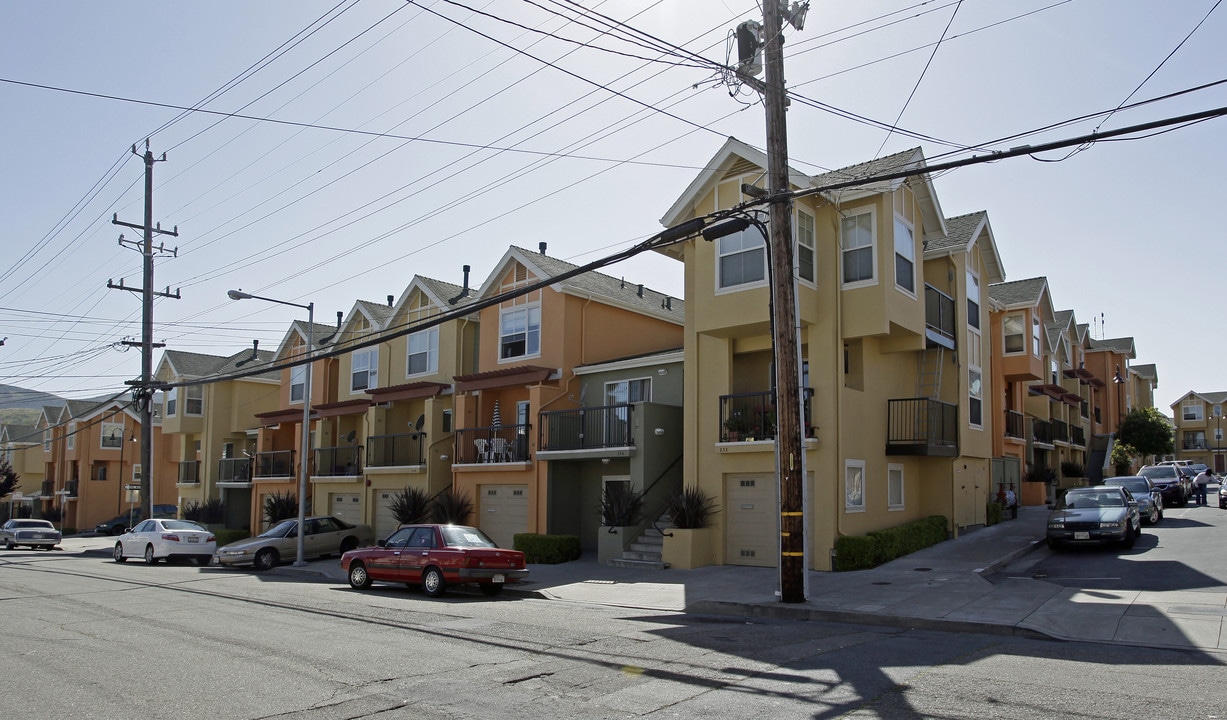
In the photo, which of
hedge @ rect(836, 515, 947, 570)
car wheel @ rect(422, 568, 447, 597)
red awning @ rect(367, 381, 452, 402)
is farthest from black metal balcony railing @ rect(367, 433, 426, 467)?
hedge @ rect(836, 515, 947, 570)

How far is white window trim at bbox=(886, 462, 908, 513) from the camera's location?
22.0 m

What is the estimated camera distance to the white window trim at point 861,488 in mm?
19672

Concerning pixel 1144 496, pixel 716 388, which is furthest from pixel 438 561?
pixel 1144 496

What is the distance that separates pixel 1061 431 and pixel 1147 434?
16.7m

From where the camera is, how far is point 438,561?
1742 centimetres

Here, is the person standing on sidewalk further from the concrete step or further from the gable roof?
the concrete step

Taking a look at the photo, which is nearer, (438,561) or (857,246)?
(438,561)

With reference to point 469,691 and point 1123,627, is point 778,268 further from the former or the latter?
point 469,691

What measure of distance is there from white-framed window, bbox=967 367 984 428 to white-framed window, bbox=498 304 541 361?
12.8 m

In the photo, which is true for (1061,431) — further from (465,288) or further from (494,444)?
(465,288)

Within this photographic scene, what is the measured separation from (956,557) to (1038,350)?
17.2m

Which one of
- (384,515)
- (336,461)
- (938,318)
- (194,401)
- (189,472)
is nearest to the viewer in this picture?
(938,318)

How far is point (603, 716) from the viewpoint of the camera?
24.2 ft

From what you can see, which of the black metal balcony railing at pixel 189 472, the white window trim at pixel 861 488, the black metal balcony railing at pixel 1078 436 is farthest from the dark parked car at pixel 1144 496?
the black metal balcony railing at pixel 189 472
